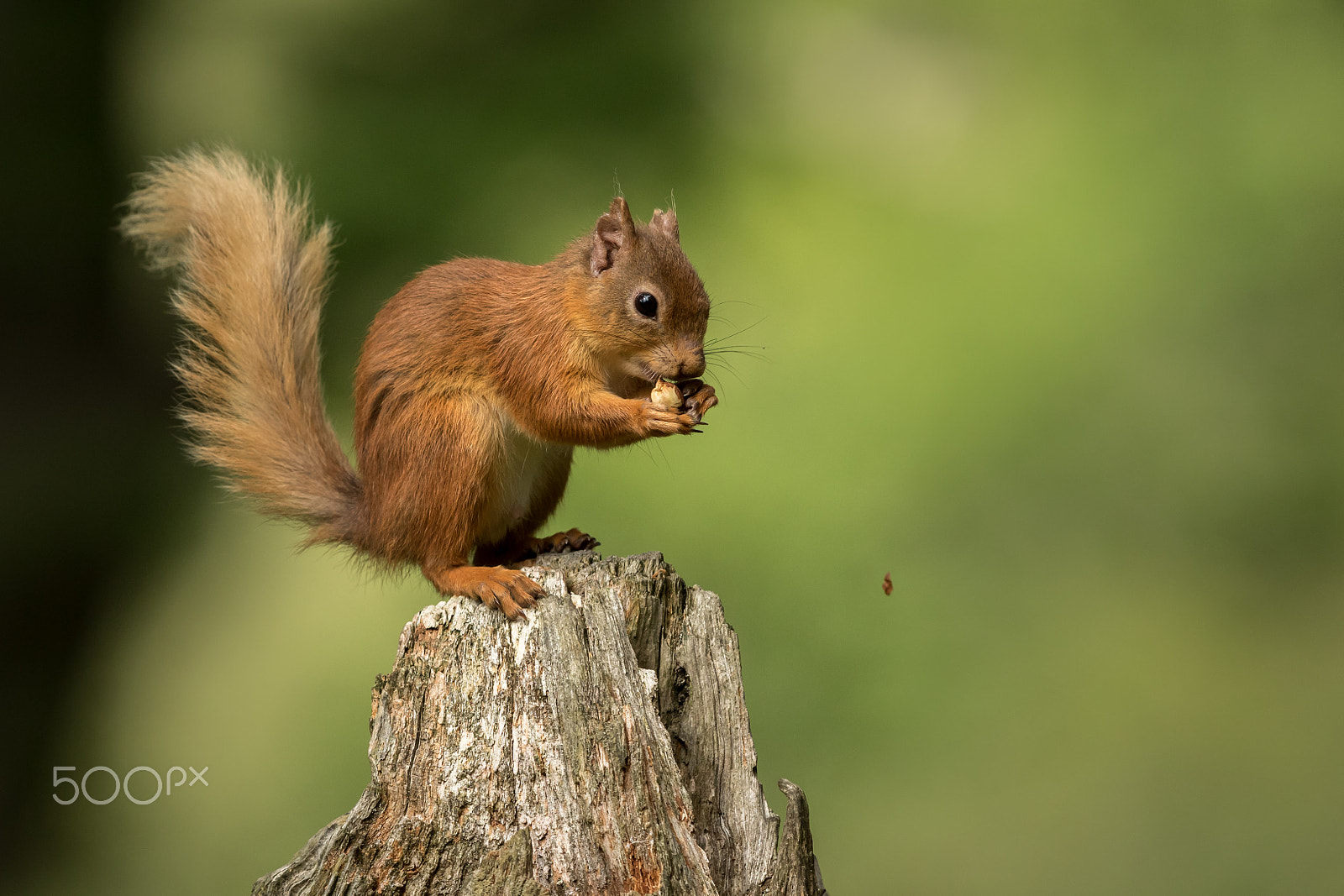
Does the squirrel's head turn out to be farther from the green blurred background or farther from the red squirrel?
the green blurred background

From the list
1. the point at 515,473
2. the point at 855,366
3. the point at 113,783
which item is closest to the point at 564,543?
the point at 515,473

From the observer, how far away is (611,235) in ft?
6.50

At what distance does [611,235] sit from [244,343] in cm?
86

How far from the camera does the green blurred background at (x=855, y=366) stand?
10.1 ft

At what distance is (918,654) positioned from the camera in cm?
310

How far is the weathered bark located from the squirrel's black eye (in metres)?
0.43

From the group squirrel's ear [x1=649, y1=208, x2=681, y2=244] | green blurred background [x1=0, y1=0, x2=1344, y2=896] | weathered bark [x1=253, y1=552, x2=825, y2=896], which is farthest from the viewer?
green blurred background [x1=0, y1=0, x2=1344, y2=896]

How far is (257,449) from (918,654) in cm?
176

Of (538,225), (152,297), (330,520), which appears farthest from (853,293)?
(152,297)

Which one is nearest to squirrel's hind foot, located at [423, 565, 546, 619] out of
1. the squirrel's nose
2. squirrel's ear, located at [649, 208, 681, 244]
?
the squirrel's nose

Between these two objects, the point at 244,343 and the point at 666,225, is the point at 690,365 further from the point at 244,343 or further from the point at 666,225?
the point at 244,343

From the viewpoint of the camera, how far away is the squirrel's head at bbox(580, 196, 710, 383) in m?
1.94

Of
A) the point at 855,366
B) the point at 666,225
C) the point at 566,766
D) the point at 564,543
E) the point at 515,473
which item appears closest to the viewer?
the point at 566,766

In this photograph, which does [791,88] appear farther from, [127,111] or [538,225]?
[127,111]
